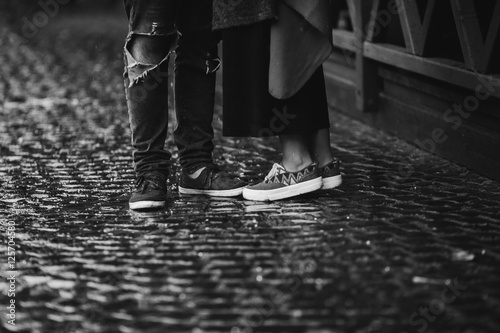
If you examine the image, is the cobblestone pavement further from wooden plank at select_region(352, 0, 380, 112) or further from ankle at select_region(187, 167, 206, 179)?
wooden plank at select_region(352, 0, 380, 112)

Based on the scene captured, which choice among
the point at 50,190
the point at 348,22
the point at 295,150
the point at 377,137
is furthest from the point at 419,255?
the point at 348,22

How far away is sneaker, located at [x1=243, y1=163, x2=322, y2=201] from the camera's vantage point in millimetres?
4262

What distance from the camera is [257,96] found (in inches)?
165

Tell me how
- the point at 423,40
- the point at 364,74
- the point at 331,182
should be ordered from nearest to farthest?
the point at 331,182 < the point at 423,40 < the point at 364,74

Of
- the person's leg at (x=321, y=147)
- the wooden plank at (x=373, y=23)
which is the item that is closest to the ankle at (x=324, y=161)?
the person's leg at (x=321, y=147)

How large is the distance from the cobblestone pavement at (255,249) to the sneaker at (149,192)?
70 mm

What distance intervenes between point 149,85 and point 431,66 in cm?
181

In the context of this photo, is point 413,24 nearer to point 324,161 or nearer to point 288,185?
point 324,161

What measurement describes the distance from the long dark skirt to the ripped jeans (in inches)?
6.2

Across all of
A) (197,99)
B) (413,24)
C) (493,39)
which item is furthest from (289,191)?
(413,24)

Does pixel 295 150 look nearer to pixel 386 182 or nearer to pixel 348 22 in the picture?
pixel 386 182

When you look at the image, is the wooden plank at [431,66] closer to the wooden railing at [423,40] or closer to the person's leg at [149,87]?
the wooden railing at [423,40]

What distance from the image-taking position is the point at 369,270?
326cm

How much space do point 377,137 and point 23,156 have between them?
226 centimetres
